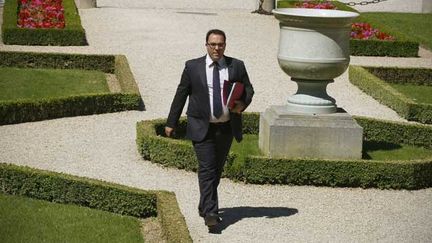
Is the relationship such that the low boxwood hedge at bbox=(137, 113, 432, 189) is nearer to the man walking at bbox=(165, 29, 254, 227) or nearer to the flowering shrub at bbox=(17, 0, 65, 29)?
the man walking at bbox=(165, 29, 254, 227)

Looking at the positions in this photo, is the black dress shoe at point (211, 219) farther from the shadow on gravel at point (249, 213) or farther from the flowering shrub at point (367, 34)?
the flowering shrub at point (367, 34)

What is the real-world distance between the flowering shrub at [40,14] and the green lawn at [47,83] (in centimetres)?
345

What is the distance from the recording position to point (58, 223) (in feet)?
30.1

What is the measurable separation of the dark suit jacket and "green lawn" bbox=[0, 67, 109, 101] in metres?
6.42

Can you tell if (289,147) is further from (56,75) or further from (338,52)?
(56,75)

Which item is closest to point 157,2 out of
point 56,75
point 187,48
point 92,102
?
point 187,48

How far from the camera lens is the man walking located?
9117 mm

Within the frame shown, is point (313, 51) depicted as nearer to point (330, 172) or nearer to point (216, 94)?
point (330, 172)

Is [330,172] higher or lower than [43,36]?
higher

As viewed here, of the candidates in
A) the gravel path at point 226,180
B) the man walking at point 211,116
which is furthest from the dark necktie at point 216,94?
the gravel path at point 226,180

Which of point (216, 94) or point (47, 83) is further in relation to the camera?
point (47, 83)

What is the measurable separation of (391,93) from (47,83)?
5.57 m

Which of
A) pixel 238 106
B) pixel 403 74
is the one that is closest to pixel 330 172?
pixel 238 106

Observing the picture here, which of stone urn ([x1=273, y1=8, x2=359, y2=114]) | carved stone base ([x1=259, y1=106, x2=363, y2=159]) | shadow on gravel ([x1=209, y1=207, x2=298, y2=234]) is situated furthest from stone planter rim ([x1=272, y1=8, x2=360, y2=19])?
shadow on gravel ([x1=209, y1=207, x2=298, y2=234])
